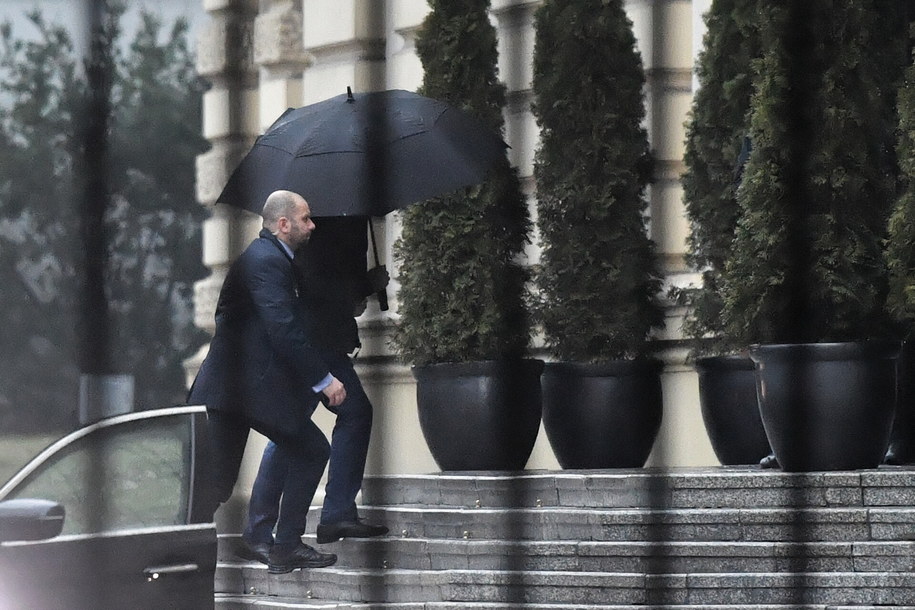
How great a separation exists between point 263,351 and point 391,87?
3.79 meters

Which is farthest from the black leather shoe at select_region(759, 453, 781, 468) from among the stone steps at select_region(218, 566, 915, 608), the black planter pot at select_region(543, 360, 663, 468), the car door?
the car door

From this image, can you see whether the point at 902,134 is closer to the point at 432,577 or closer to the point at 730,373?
the point at 730,373

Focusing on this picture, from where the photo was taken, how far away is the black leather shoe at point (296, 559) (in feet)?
19.4

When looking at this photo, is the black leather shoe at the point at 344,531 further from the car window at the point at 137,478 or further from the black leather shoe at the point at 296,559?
the car window at the point at 137,478

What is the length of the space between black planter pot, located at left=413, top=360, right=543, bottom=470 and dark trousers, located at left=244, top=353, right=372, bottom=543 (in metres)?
1.14

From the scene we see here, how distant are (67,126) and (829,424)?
13.1 ft

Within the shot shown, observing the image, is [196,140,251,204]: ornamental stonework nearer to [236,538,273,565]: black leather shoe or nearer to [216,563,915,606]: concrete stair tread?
[216,563,915,606]: concrete stair tread

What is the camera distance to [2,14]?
2043mm

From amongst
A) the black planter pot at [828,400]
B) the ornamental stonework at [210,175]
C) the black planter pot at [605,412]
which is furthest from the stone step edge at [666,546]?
the ornamental stonework at [210,175]

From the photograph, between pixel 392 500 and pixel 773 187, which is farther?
pixel 392 500

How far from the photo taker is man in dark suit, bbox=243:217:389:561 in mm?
5875

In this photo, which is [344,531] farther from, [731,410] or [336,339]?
[731,410]

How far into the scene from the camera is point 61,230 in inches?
96.0

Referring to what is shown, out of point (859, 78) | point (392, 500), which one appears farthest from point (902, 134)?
point (392, 500)
